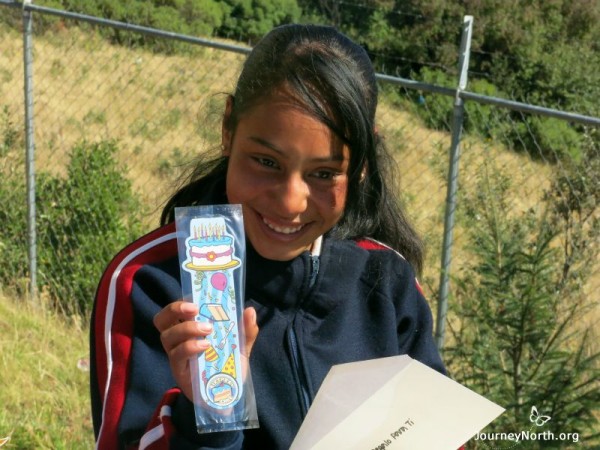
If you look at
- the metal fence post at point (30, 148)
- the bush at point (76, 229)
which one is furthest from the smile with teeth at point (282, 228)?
the bush at point (76, 229)

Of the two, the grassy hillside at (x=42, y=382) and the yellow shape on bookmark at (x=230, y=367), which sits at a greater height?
the yellow shape on bookmark at (x=230, y=367)

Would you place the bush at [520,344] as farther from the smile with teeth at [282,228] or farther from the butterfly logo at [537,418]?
the smile with teeth at [282,228]

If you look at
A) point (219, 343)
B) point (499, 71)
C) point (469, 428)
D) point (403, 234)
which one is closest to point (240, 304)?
point (219, 343)

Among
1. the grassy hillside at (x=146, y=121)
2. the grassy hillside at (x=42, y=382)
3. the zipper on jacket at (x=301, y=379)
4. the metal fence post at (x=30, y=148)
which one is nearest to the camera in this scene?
the zipper on jacket at (x=301, y=379)

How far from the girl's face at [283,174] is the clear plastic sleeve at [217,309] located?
0.52 ft

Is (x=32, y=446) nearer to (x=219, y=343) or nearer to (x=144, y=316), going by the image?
(x=144, y=316)

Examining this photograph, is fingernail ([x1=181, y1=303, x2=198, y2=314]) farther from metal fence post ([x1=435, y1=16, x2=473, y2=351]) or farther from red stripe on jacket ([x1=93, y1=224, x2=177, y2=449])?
metal fence post ([x1=435, y1=16, x2=473, y2=351])

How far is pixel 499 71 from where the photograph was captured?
40.6 feet

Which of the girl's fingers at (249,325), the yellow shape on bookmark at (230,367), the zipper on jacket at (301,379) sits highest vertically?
the girl's fingers at (249,325)

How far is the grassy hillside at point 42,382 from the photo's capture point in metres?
3.50

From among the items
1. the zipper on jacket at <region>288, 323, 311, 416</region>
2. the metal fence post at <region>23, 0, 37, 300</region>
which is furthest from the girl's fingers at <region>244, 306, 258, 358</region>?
the metal fence post at <region>23, 0, 37, 300</region>

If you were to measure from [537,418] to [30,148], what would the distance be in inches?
138

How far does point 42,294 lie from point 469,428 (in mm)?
4439

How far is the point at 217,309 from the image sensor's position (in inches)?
52.0
